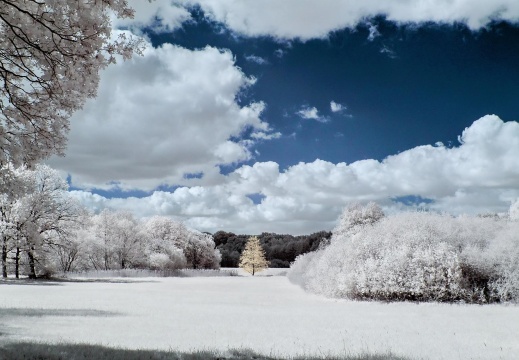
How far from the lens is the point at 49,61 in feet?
27.3

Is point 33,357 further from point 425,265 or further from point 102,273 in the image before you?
point 102,273

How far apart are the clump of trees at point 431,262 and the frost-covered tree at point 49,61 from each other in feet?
49.3

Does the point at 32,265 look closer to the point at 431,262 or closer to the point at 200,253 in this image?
the point at 431,262

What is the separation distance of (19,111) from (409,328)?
37.3 ft

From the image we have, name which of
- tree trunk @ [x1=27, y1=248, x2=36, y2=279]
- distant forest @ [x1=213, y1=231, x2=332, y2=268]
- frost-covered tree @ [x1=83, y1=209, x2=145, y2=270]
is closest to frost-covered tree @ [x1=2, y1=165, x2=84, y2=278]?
tree trunk @ [x1=27, y1=248, x2=36, y2=279]

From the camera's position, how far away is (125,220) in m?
66.6

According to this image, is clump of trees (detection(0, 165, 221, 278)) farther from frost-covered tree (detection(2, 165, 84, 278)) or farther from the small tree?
the small tree

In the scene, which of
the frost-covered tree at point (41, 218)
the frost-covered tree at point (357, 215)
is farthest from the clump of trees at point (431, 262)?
the frost-covered tree at point (41, 218)

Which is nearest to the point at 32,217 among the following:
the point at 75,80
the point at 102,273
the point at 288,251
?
the point at 102,273

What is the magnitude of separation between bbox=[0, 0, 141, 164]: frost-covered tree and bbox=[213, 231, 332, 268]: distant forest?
277ft

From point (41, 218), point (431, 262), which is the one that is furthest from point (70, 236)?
point (431, 262)

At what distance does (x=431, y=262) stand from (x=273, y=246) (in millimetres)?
89062

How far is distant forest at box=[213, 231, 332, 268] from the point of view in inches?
3909

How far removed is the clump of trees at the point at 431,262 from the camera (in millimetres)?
18094
